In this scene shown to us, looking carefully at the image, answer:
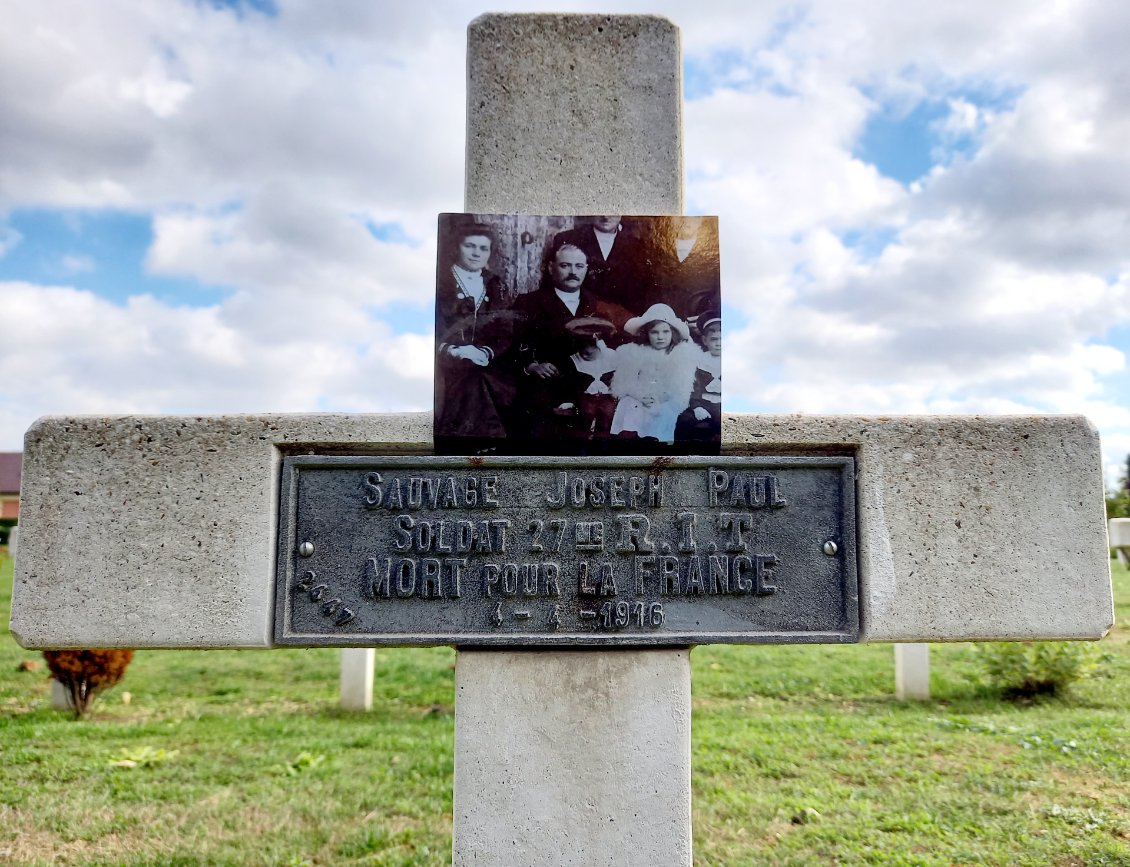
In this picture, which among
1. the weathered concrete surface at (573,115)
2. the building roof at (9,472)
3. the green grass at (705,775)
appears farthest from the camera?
the building roof at (9,472)

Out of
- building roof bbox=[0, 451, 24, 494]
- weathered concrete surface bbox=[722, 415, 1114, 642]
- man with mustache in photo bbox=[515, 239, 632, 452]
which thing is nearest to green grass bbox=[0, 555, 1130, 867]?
weathered concrete surface bbox=[722, 415, 1114, 642]

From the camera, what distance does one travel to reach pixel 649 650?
2373 millimetres

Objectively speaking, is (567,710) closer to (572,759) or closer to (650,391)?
(572,759)

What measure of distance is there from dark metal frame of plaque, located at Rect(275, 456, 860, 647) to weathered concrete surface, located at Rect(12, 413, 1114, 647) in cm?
7

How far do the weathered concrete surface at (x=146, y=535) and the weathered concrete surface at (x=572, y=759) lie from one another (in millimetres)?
666

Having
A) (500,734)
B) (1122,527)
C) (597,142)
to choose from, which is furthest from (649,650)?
(1122,527)

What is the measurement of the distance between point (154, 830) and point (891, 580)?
11.6 feet

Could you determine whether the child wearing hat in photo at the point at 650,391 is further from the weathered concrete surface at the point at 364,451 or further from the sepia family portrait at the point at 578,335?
the weathered concrete surface at the point at 364,451

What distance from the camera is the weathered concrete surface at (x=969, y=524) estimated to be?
2.38m

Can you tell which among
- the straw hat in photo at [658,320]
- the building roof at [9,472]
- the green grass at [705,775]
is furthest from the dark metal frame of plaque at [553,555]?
the building roof at [9,472]

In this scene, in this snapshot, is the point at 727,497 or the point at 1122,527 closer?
the point at 727,497

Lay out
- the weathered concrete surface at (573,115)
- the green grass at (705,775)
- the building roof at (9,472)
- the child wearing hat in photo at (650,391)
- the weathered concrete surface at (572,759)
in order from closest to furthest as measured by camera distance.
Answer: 1. the weathered concrete surface at (572,759)
2. the child wearing hat in photo at (650,391)
3. the weathered concrete surface at (573,115)
4. the green grass at (705,775)
5. the building roof at (9,472)

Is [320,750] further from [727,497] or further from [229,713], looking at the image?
[727,497]

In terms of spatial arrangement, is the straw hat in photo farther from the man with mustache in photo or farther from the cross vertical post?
the cross vertical post
